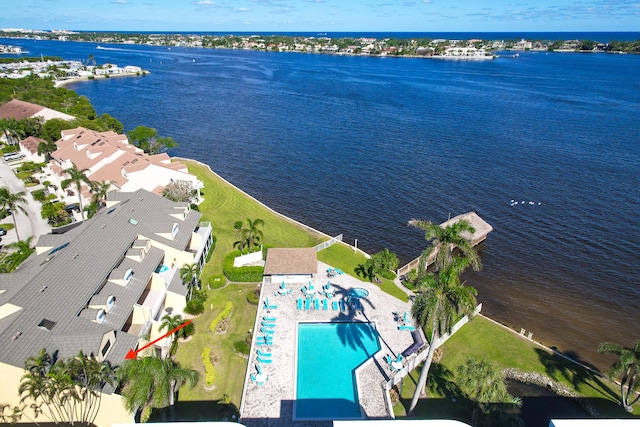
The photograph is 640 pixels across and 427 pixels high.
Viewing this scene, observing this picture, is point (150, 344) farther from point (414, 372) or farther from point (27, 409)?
point (414, 372)

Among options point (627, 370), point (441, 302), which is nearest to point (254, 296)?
point (441, 302)

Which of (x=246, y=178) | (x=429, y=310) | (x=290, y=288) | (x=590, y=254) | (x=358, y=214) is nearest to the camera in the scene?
(x=429, y=310)

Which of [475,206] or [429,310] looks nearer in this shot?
[429,310]

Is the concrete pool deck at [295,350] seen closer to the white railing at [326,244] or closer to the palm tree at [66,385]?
the white railing at [326,244]

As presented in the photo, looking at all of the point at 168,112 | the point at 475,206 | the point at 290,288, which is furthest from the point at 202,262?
the point at 168,112

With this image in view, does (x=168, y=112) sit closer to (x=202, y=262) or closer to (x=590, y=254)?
(x=202, y=262)

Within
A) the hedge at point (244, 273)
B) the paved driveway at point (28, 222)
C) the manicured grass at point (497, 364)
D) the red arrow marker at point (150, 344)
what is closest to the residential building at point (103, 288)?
the red arrow marker at point (150, 344)
